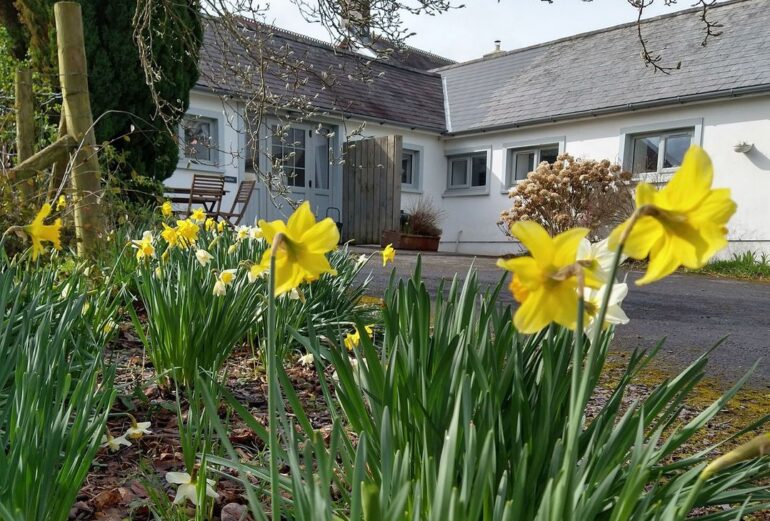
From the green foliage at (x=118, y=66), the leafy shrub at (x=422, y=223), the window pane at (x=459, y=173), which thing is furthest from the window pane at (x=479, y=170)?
the green foliage at (x=118, y=66)

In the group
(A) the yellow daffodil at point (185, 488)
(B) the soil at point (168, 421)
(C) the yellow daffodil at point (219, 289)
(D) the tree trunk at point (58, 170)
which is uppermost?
(D) the tree trunk at point (58, 170)

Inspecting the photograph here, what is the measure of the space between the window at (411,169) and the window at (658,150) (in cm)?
443

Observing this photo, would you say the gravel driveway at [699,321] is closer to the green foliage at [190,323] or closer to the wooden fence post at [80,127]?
the green foliage at [190,323]

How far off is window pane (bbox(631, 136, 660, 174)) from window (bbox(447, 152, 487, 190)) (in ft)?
10.3

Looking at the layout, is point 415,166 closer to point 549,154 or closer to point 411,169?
point 411,169

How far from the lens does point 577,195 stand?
9.30 metres

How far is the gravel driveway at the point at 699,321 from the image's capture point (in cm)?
279

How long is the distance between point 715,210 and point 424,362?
0.75 m

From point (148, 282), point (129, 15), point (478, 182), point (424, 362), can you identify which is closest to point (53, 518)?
point (424, 362)

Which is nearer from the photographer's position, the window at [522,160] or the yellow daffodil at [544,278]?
the yellow daffodil at [544,278]

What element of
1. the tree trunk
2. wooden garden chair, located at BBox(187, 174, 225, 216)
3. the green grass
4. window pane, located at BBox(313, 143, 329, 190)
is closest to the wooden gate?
window pane, located at BBox(313, 143, 329, 190)

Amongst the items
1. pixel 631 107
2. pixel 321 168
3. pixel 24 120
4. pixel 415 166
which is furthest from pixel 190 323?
pixel 415 166

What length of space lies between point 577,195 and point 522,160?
316 cm

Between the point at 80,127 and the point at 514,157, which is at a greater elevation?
the point at 514,157
